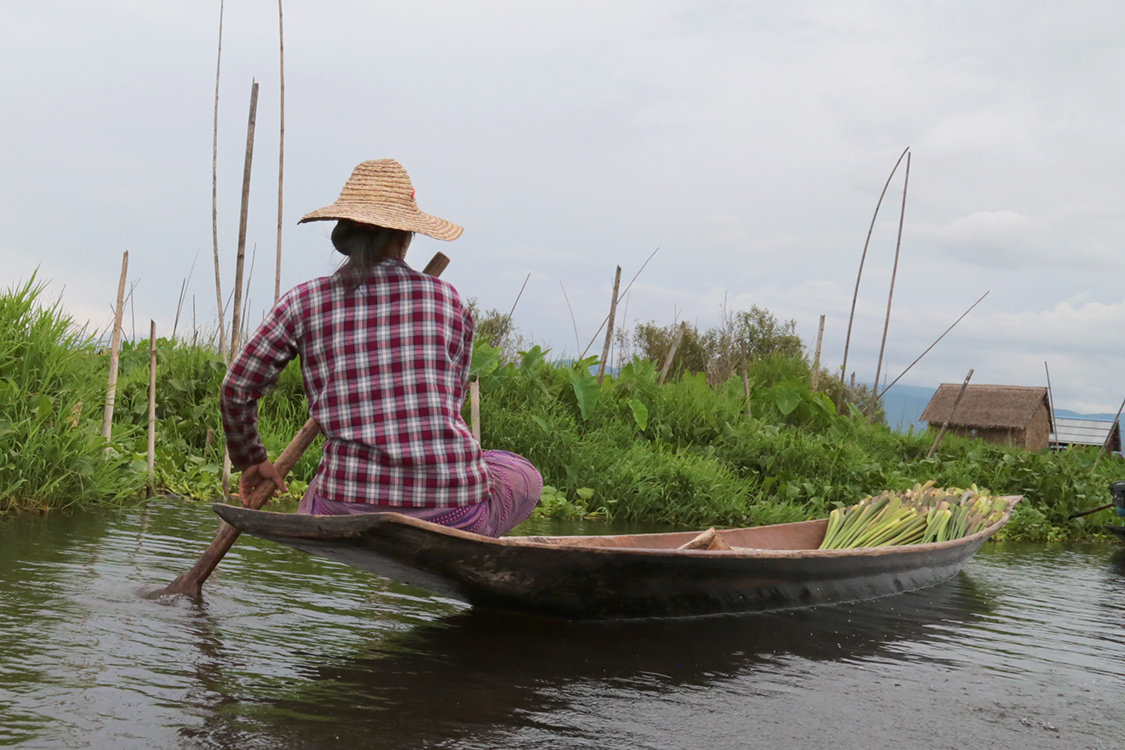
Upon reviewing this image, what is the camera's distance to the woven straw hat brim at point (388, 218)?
9.51ft

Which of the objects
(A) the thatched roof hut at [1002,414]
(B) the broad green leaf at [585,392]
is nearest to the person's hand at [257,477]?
(B) the broad green leaf at [585,392]

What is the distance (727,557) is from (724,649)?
330 millimetres

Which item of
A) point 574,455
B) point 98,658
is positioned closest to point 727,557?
point 98,658

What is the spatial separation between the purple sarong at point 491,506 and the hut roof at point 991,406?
2354 cm

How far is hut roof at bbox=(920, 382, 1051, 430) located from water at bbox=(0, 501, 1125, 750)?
2250 cm

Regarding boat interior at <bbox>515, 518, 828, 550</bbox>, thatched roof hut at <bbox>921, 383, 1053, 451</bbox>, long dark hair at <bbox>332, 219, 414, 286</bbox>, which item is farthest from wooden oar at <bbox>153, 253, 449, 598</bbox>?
thatched roof hut at <bbox>921, 383, 1053, 451</bbox>

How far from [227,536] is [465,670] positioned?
1.12m

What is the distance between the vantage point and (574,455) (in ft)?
27.7

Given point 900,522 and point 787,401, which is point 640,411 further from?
point 900,522

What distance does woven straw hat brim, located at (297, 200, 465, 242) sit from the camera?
2899 millimetres

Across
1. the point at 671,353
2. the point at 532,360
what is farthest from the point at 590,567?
the point at 671,353

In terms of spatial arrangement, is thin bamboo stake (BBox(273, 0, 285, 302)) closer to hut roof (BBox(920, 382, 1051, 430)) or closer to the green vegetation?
the green vegetation

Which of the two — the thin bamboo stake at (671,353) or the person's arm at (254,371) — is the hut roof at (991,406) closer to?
the thin bamboo stake at (671,353)

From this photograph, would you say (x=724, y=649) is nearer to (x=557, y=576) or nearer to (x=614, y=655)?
(x=614, y=655)
